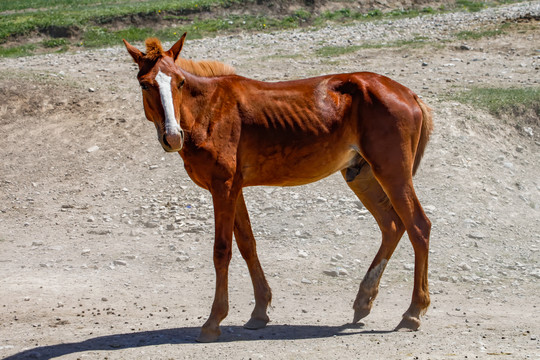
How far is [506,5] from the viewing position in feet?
76.5

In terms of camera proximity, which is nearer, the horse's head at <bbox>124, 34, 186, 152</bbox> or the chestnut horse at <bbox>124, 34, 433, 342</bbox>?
the horse's head at <bbox>124, 34, 186, 152</bbox>

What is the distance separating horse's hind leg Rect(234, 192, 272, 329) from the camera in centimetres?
696

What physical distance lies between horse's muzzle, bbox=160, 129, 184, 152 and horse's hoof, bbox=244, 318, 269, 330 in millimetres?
1954

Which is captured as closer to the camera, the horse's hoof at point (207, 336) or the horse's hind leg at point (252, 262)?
the horse's hoof at point (207, 336)

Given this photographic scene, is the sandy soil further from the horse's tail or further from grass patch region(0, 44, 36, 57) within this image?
grass patch region(0, 44, 36, 57)

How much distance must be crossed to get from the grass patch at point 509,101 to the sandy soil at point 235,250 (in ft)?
0.64

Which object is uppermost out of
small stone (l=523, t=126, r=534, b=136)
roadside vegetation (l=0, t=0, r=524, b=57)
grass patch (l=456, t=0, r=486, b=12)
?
roadside vegetation (l=0, t=0, r=524, b=57)

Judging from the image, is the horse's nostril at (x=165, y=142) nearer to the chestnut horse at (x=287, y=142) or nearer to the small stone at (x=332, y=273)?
the chestnut horse at (x=287, y=142)

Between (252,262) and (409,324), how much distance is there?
5.09ft

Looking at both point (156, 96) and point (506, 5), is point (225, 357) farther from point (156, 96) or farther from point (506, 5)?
point (506, 5)

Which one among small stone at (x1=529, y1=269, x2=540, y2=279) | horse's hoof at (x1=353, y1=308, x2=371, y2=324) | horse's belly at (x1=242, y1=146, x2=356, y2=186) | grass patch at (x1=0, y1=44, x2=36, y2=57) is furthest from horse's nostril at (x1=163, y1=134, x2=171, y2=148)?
grass patch at (x1=0, y1=44, x2=36, y2=57)

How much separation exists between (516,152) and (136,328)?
274 inches

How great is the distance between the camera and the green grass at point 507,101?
12148 mm

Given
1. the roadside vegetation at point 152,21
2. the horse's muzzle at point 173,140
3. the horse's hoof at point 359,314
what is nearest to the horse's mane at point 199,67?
the horse's muzzle at point 173,140
